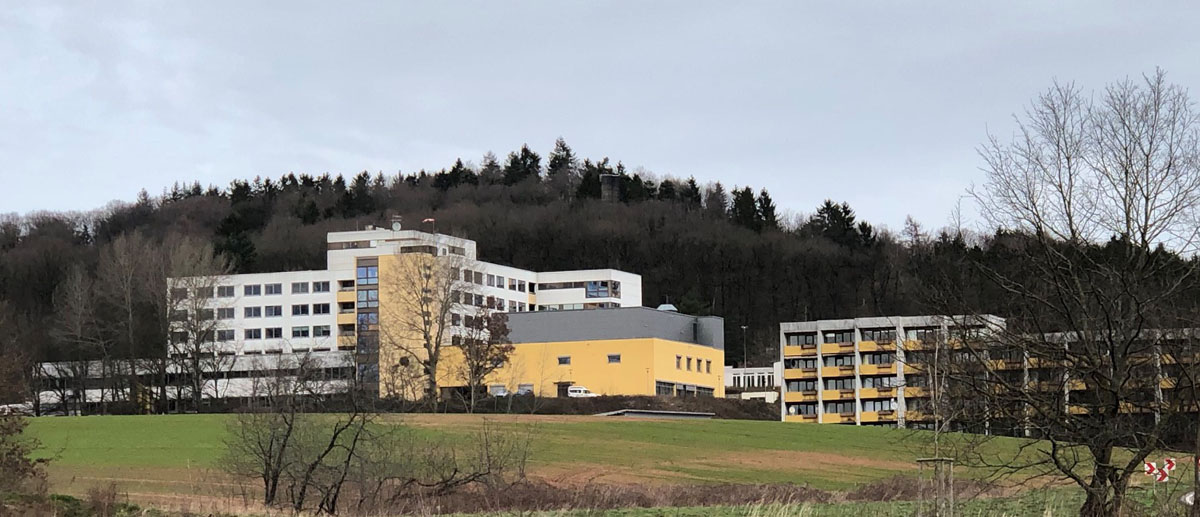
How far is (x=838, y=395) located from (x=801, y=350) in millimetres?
5959

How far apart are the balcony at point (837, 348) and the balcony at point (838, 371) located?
1.36 meters

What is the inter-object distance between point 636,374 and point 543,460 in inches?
2272

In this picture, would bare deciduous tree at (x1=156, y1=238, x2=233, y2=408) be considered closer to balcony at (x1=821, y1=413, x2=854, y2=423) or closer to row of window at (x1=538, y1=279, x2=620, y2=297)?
row of window at (x1=538, y1=279, x2=620, y2=297)

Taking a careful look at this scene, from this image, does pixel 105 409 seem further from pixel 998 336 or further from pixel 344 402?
pixel 998 336

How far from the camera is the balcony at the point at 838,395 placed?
124 metres

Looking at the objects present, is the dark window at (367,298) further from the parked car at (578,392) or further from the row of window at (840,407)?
the row of window at (840,407)

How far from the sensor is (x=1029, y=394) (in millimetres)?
25875

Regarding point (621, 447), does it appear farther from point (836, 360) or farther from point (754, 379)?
point (754, 379)

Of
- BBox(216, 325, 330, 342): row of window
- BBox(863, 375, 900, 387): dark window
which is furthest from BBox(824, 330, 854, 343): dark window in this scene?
BBox(216, 325, 330, 342): row of window

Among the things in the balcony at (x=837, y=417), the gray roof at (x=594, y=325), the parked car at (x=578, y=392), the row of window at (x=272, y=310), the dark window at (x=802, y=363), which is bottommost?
the balcony at (x=837, y=417)

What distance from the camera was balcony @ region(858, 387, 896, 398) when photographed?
121 meters

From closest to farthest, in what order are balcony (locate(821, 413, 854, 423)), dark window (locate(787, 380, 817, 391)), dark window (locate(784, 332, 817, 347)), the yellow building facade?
the yellow building facade
balcony (locate(821, 413, 854, 423))
dark window (locate(787, 380, 817, 391))
dark window (locate(784, 332, 817, 347))

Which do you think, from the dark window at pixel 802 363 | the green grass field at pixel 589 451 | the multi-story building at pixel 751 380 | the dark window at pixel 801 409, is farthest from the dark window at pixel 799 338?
the green grass field at pixel 589 451

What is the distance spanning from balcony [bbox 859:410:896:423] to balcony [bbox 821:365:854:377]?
12.4 ft
